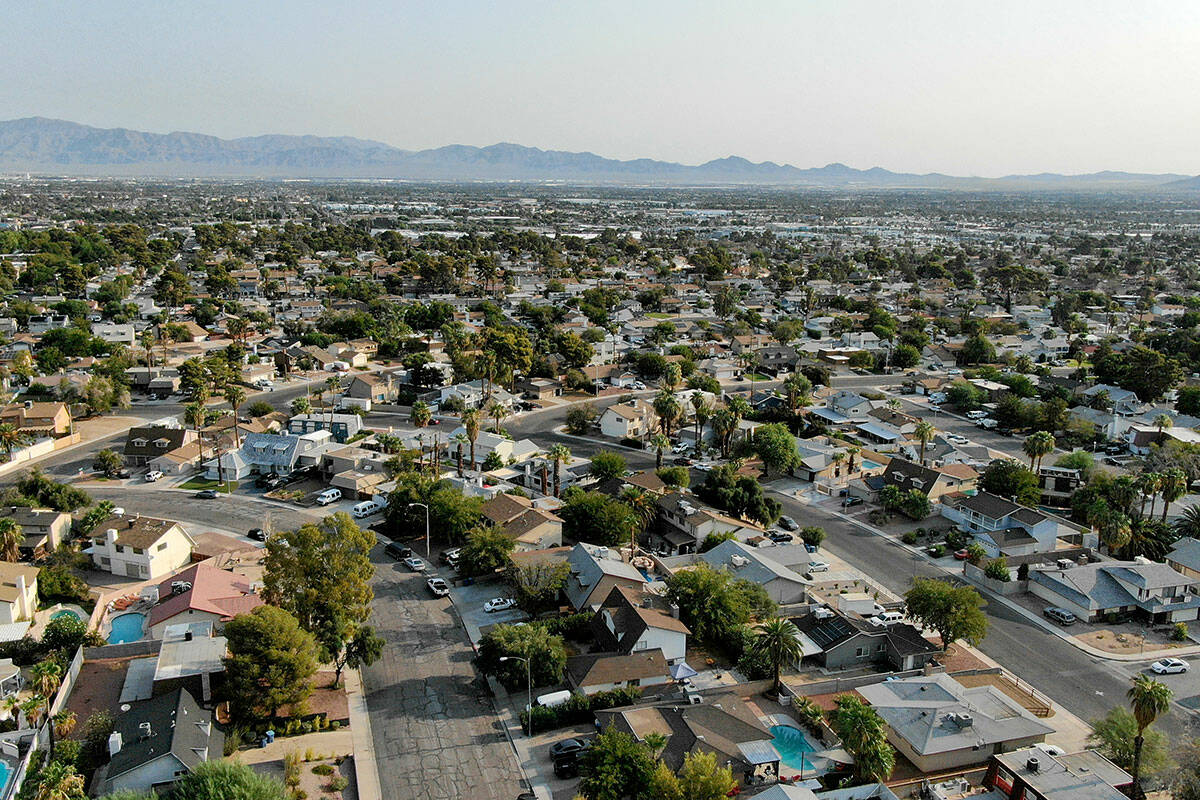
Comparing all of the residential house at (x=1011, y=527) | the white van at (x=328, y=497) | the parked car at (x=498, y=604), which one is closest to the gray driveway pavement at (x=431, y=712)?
the parked car at (x=498, y=604)

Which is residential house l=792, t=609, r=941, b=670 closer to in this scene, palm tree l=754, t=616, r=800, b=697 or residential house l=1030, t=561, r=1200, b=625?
palm tree l=754, t=616, r=800, b=697

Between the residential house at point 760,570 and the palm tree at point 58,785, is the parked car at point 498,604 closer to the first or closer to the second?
the residential house at point 760,570

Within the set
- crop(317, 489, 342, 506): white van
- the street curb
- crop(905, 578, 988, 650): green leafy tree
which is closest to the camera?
crop(905, 578, 988, 650): green leafy tree

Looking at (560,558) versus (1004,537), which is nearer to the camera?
(560,558)

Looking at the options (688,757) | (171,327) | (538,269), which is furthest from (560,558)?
(538,269)

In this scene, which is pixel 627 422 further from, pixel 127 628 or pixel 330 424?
pixel 127 628

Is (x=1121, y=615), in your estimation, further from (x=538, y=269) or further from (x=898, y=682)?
(x=538, y=269)

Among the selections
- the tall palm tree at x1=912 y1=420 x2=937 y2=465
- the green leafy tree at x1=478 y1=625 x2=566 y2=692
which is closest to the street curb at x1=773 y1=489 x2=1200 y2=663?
the tall palm tree at x1=912 y1=420 x2=937 y2=465
